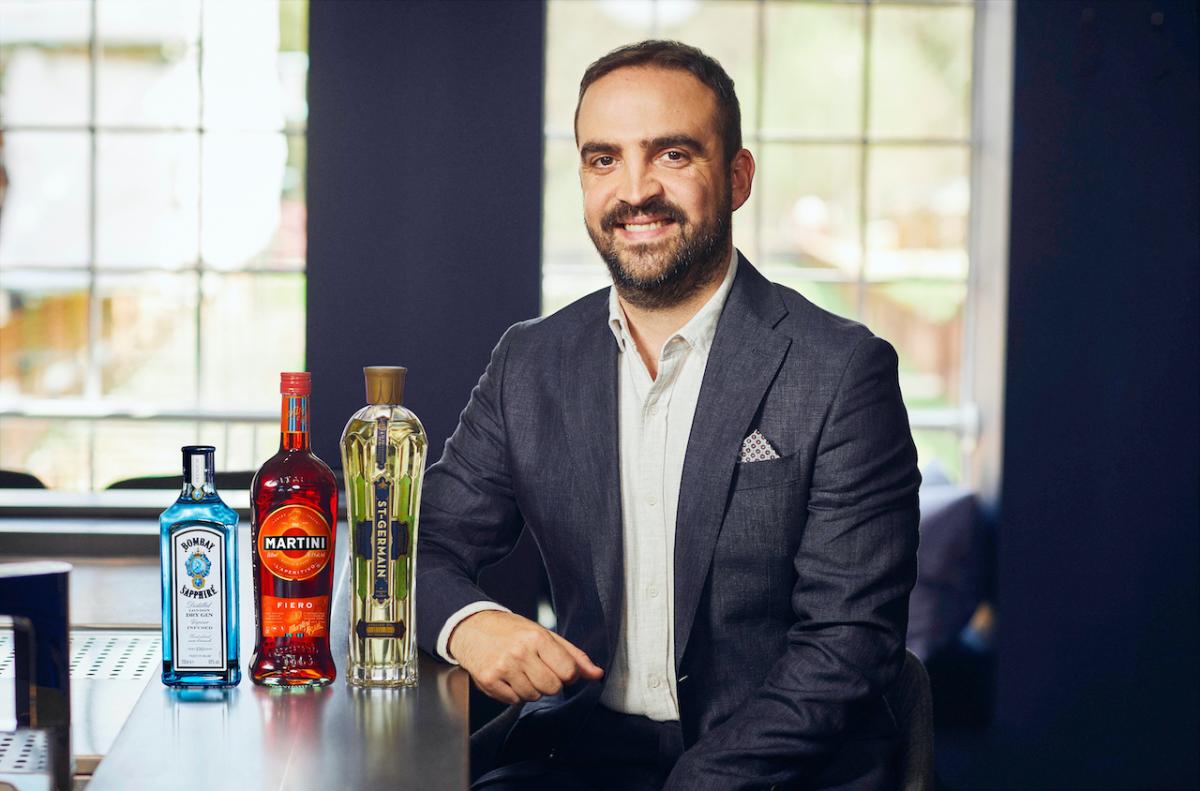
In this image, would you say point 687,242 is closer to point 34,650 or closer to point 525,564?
point 34,650

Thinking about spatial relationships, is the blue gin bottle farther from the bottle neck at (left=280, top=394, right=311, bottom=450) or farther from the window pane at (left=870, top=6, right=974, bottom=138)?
the window pane at (left=870, top=6, right=974, bottom=138)

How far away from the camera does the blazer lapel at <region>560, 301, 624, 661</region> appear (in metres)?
1.85

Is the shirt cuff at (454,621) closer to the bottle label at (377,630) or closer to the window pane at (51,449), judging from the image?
the bottle label at (377,630)

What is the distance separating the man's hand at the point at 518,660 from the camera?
1544mm

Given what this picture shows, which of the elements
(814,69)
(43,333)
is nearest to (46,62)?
(43,333)

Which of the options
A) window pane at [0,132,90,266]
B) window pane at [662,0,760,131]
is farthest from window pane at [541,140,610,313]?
window pane at [0,132,90,266]

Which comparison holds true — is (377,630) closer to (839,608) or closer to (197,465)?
(197,465)

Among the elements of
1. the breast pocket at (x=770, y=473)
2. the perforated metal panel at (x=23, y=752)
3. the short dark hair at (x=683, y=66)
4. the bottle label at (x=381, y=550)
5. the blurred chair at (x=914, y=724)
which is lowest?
the blurred chair at (x=914, y=724)

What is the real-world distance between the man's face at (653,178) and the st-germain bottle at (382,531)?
61 centimetres

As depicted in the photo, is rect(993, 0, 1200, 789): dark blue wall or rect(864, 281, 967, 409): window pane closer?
rect(993, 0, 1200, 789): dark blue wall

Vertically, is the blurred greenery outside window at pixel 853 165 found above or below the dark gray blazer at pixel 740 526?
above

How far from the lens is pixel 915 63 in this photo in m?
3.87

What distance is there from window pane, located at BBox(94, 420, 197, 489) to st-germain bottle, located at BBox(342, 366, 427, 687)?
Answer: 8.52 feet

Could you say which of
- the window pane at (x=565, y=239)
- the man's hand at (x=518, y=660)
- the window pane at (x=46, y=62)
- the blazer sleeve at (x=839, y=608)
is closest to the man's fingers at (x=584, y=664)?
the man's hand at (x=518, y=660)
